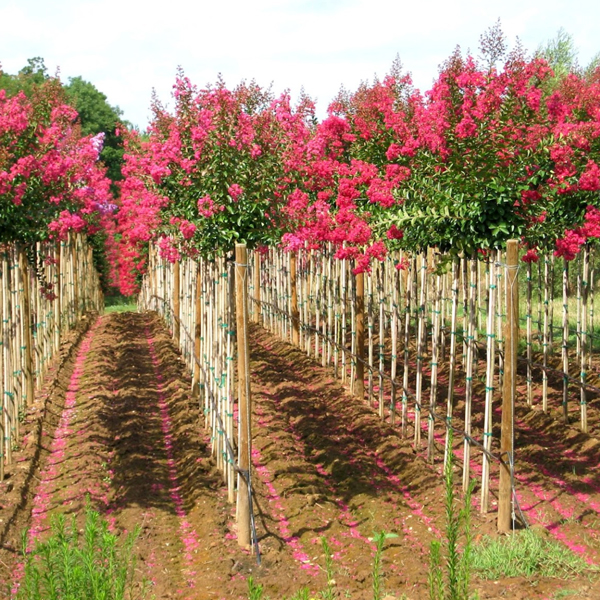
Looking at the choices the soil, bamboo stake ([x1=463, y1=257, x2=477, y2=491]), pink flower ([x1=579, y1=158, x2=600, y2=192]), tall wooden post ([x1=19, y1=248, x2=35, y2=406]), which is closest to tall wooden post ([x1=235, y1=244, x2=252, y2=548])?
the soil

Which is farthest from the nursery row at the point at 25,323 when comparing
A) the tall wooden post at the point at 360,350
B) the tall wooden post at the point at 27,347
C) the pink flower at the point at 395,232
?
the tall wooden post at the point at 360,350

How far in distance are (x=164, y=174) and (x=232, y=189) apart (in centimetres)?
145

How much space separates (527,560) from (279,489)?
2933 millimetres

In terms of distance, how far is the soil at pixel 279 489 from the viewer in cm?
677

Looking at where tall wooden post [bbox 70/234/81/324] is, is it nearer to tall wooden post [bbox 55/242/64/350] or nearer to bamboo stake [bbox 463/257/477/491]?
tall wooden post [bbox 55/242/64/350]

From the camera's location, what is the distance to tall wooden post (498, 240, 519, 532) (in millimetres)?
7508

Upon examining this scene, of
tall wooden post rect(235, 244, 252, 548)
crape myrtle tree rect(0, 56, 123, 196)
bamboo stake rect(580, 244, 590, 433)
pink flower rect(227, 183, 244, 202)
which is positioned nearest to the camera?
tall wooden post rect(235, 244, 252, 548)

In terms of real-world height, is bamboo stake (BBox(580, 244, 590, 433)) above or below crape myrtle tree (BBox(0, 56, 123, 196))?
below

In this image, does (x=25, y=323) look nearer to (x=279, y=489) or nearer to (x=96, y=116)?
(x=279, y=489)

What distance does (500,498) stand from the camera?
7.57 metres

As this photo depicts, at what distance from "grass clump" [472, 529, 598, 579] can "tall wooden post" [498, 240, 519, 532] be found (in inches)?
19.6

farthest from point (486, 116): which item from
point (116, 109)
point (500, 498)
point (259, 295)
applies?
point (116, 109)

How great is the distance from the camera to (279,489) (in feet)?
28.5

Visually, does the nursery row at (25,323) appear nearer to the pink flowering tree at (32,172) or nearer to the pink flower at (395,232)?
the pink flowering tree at (32,172)
